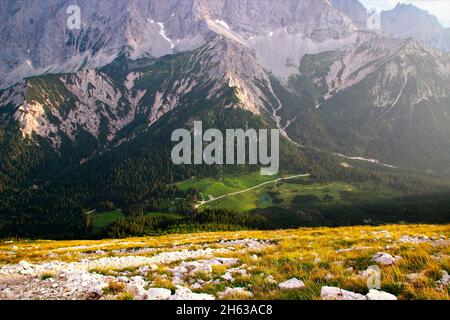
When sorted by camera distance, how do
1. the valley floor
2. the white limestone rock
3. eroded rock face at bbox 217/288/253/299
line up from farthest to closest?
eroded rock face at bbox 217/288/253/299 < the valley floor < the white limestone rock

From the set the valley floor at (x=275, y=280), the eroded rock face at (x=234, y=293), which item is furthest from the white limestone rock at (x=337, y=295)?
the eroded rock face at (x=234, y=293)

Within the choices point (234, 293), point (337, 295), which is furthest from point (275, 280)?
point (337, 295)

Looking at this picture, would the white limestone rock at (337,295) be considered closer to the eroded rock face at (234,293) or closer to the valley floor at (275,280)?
the valley floor at (275,280)

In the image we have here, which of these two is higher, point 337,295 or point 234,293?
point 337,295

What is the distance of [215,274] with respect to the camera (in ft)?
58.1

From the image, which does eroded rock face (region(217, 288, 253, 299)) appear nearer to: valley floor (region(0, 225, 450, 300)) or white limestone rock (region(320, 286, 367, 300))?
valley floor (region(0, 225, 450, 300))

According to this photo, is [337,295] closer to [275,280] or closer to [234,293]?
[234,293]

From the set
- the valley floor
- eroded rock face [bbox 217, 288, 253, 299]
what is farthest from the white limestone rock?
eroded rock face [bbox 217, 288, 253, 299]

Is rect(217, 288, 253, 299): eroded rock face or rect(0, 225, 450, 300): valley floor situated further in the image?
rect(217, 288, 253, 299): eroded rock face

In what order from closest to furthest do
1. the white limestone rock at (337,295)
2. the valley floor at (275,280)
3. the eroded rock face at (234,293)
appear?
the white limestone rock at (337,295)
the valley floor at (275,280)
the eroded rock face at (234,293)

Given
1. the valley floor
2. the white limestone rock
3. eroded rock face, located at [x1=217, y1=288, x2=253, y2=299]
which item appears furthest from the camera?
eroded rock face, located at [x1=217, y1=288, x2=253, y2=299]
